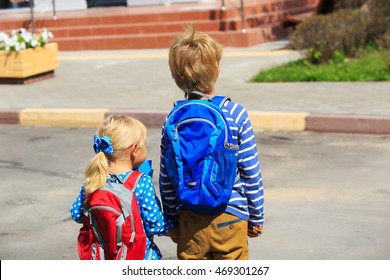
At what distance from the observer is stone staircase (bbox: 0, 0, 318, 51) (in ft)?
58.7

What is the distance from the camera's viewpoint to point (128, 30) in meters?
18.9

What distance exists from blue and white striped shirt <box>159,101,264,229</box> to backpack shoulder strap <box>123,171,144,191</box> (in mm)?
116

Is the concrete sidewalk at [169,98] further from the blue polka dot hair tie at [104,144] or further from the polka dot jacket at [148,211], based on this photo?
the blue polka dot hair tie at [104,144]

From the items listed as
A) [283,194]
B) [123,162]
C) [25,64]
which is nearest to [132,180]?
[123,162]

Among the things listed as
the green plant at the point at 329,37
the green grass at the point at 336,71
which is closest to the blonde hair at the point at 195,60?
the green grass at the point at 336,71

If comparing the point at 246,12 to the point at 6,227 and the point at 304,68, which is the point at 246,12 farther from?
the point at 6,227

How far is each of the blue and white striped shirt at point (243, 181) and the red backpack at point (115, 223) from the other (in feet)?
0.59

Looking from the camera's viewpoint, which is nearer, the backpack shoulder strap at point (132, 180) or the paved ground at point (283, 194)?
the backpack shoulder strap at point (132, 180)

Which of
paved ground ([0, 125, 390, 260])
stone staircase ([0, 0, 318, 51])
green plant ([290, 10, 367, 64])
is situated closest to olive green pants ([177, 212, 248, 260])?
paved ground ([0, 125, 390, 260])

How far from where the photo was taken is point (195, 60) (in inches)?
150

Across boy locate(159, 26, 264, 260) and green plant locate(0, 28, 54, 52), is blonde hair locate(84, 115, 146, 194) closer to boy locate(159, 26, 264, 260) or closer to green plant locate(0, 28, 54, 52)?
boy locate(159, 26, 264, 260)

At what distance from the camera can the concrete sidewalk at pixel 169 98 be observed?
9.98 meters

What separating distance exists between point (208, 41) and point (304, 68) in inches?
383

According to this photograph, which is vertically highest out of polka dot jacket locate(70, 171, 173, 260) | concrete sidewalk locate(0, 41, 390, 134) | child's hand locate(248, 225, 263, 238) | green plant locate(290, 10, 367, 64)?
polka dot jacket locate(70, 171, 173, 260)
